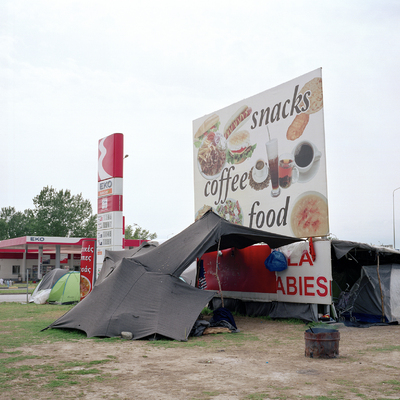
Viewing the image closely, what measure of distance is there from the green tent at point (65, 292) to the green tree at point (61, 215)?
49.2 metres

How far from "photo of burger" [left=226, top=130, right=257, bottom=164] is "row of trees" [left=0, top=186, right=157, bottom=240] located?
176 ft

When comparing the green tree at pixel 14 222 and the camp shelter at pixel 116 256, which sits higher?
the green tree at pixel 14 222

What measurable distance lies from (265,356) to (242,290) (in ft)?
21.7

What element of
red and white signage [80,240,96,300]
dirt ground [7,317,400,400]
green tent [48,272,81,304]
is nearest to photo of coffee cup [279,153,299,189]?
dirt ground [7,317,400,400]

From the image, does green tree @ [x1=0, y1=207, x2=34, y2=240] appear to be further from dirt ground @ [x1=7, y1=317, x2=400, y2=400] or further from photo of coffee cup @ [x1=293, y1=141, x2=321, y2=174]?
dirt ground @ [x1=7, y1=317, x2=400, y2=400]

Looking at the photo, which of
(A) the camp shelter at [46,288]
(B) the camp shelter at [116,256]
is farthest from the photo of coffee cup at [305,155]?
(A) the camp shelter at [46,288]

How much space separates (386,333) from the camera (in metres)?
10.8

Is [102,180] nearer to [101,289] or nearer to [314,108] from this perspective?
[101,289]

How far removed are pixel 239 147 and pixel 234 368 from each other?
34.8 ft

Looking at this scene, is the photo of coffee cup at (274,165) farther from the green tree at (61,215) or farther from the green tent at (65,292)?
the green tree at (61,215)

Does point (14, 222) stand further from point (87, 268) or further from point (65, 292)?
point (87, 268)

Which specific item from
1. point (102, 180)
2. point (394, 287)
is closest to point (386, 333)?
point (394, 287)

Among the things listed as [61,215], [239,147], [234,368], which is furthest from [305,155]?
[61,215]

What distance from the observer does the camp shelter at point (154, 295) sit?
9508 mm
